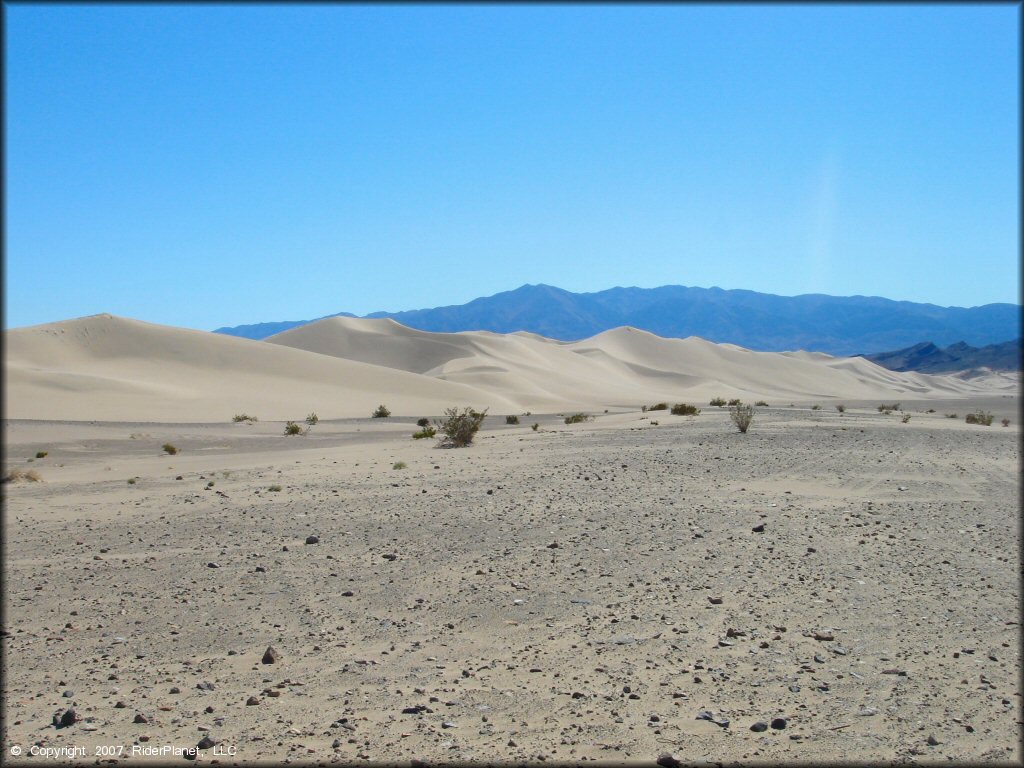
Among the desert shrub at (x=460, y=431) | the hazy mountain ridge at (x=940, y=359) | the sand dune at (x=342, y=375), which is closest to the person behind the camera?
the desert shrub at (x=460, y=431)

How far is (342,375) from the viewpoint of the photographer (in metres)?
71.0

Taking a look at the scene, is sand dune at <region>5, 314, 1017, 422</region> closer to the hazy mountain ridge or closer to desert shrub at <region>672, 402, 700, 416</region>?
the hazy mountain ridge

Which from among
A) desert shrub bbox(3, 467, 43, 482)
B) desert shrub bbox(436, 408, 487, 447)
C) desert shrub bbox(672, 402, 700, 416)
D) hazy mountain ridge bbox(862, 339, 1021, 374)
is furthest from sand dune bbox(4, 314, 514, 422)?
hazy mountain ridge bbox(862, 339, 1021, 374)

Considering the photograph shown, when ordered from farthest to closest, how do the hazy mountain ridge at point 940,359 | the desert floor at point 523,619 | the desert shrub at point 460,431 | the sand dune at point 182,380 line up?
the hazy mountain ridge at point 940,359
the sand dune at point 182,380
the desert shrub at point 460,431
the desert floor at point 523,619

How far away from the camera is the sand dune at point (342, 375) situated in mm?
49312

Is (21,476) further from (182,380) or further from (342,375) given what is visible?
(342,375)

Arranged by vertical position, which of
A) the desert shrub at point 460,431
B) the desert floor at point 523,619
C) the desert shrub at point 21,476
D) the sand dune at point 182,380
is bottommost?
the desert floor at point 523,619

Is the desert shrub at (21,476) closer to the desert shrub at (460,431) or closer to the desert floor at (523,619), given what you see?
the desert floor at (523,619)

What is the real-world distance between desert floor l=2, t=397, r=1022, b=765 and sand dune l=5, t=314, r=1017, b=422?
2537 millimetres

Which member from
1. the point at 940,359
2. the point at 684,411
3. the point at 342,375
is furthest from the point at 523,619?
the point at 940,359

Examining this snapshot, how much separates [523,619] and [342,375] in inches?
2575

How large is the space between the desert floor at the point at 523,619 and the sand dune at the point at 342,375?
254 centimetres

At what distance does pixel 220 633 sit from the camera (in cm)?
714

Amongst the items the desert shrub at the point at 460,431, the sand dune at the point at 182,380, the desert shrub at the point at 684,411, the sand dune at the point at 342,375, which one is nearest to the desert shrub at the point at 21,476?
the sand dune at the point at 342,375
